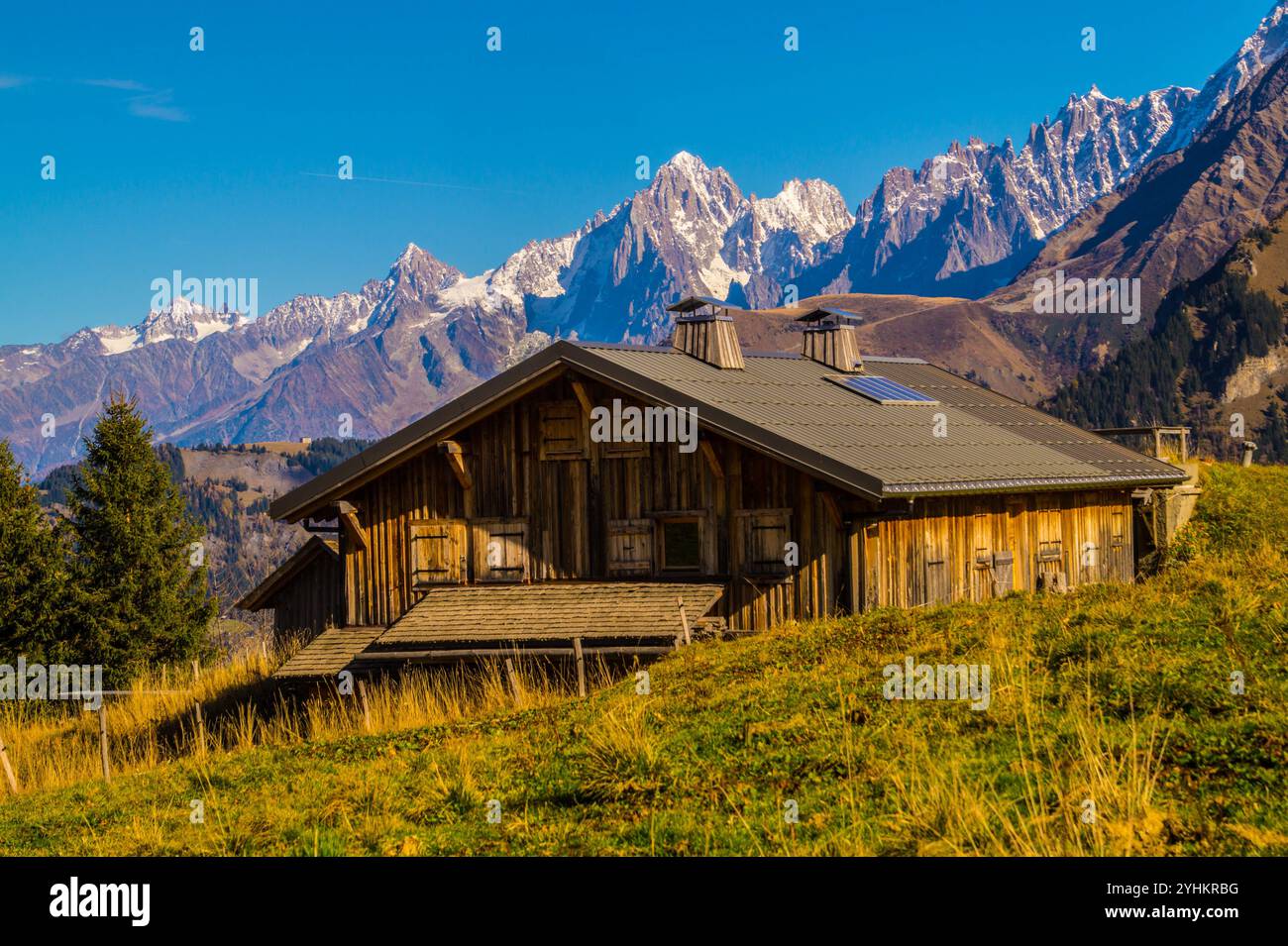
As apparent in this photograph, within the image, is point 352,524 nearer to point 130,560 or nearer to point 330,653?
point 330,653

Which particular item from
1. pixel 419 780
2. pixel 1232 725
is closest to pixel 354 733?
pixel 419 780

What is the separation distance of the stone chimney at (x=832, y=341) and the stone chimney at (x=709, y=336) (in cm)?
398

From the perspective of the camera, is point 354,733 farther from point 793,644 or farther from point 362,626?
point 362,626

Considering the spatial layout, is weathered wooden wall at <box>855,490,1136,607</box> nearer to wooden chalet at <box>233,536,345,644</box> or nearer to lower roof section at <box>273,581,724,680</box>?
lower roof section at <box>273,581,724,680</box>

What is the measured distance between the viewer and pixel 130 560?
50.8 m

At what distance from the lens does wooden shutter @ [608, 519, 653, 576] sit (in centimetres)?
2673

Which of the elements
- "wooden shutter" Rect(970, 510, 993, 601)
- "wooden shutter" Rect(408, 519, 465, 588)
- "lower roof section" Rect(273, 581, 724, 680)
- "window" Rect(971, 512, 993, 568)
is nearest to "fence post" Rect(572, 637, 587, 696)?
"lower roof section" Rect(273, 581, 724, 680)

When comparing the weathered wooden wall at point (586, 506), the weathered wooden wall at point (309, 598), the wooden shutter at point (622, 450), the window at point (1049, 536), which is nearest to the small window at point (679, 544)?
the weathered wooden wall at point (586, 506)

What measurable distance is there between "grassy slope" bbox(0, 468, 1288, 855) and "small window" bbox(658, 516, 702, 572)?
9.18m

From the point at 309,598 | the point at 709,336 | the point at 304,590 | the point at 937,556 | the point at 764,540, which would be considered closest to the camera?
the point at 764,540

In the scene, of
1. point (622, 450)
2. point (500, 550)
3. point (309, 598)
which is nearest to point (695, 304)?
point (622, 450)

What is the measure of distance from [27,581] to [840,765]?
44.6 meters
